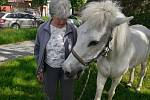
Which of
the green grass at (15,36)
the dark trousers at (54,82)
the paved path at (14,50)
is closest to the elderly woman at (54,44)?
the dark trousers at (54,82)

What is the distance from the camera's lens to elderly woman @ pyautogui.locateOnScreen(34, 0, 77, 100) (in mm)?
4320

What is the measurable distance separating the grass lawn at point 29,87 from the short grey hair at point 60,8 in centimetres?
243

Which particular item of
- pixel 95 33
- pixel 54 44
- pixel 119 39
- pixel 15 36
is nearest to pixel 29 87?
pixel 54 44

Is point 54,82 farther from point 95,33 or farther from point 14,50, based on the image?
point 14,50

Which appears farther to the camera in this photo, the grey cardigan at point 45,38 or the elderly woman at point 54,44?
the grey cardigan at point 45,38

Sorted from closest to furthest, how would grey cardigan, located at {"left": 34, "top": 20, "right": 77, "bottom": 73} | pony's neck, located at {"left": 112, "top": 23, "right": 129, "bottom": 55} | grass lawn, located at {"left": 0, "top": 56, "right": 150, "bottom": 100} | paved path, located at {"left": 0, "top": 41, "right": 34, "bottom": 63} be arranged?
grey cardigan, located at {"left": 34, "top": 20, "right": 77, "bottom": 73} → pony's neck, located at {"left": 112, "top": 23, "right": 129, "bottom": 55} → grass lawn, located at {"left": 0, "top": 56, "right": 150, "bottom": 100} → paved path, located at {"left": 0, "top": 41, "right": 34, "bottom": 63}

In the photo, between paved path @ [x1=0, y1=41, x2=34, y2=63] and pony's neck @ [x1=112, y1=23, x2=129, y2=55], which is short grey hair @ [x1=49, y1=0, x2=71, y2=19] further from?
paved path @ [x1=0, y1=41, x2=34, y2=63]

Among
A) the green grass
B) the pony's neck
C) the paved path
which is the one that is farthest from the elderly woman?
the green grass

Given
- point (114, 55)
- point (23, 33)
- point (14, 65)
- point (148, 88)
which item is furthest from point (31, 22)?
point (114, 55)

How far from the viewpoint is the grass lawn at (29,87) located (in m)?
6.40

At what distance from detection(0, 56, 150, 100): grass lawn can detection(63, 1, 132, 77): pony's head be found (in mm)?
2399

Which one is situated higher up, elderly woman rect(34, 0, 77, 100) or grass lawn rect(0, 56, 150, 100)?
elderly woman rect(34, 0, 77, 100)

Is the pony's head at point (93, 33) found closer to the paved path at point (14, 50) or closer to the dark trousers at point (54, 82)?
the dark trousers at point (54, 82)

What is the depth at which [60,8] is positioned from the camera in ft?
13.9
